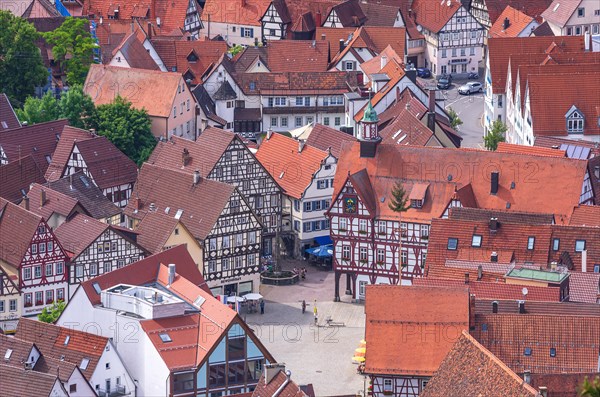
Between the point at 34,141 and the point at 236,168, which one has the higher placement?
the point at 34,141

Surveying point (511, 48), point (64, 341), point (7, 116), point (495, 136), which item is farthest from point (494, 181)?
point (7, 116)

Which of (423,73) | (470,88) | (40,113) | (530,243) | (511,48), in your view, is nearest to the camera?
(530,243)

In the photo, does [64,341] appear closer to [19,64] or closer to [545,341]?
[545,341]

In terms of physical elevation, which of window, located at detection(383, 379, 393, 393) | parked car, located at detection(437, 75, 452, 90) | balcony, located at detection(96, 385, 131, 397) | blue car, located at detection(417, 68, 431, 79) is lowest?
balcony, located at detection(96, 385, 131, 397)

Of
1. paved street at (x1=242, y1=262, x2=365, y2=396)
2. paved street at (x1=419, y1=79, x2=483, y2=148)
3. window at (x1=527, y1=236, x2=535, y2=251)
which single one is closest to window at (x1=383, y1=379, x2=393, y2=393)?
paved street at (x1=242, y1=262, x2=365, y2=396)

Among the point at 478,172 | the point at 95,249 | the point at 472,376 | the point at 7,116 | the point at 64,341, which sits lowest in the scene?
the point at 64,341

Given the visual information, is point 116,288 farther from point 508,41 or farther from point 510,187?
point 508,41

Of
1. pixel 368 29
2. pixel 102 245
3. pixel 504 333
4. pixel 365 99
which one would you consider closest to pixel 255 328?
pixel 102 245

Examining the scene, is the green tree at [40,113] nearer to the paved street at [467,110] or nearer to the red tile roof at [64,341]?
the paved street at [467,110]

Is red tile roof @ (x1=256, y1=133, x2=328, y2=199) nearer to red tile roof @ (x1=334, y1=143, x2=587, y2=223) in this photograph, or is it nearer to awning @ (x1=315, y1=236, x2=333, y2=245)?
awning @ (x1=315, y1=236, x2=333, y2=245)
